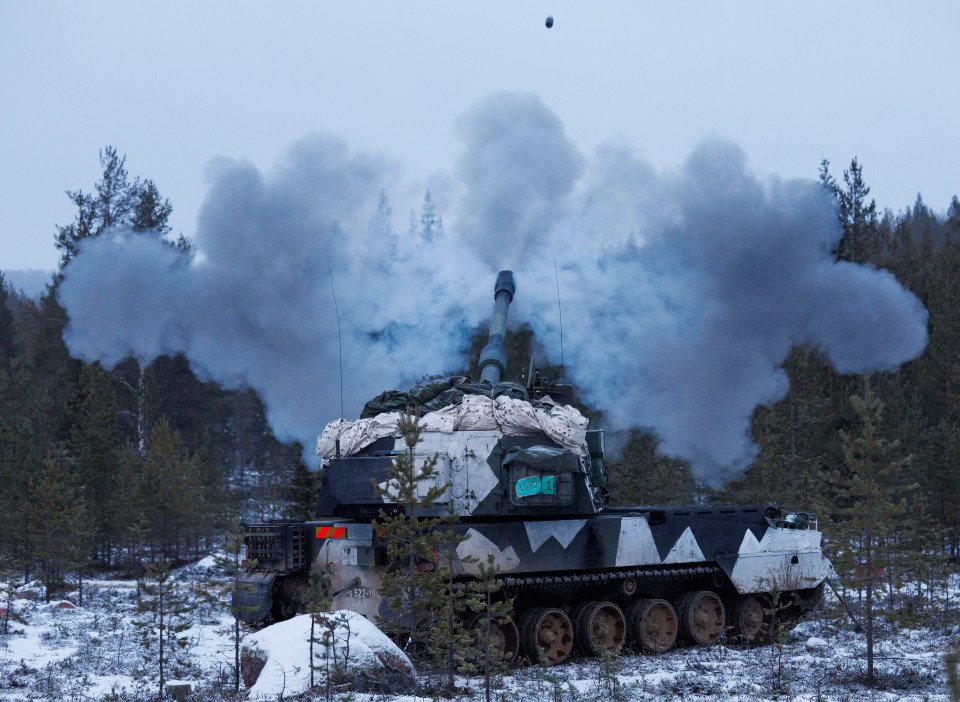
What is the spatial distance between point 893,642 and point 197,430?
39555 millimetres

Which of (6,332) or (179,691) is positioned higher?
(6,332)

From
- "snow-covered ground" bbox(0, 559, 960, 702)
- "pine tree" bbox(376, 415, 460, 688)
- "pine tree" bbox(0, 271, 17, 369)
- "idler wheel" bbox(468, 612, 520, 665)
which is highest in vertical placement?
"pine tree" bbox(0, 271, 17, 369)

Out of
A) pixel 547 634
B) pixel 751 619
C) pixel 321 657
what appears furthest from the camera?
pixel 751 619

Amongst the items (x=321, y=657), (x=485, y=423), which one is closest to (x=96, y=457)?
(x=485, y=423)

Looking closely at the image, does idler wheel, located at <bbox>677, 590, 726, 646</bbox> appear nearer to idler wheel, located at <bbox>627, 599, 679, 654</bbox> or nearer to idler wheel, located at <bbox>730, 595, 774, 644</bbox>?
idler wheel, located at <bbox>627, 599, 679, 654</bbox>

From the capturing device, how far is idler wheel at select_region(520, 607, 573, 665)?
50.8ft

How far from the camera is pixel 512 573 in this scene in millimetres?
15469

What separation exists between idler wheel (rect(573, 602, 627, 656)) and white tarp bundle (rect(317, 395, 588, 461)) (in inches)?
94.9

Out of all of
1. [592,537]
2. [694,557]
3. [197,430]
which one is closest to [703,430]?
[694,557]

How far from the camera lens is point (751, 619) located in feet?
61.9

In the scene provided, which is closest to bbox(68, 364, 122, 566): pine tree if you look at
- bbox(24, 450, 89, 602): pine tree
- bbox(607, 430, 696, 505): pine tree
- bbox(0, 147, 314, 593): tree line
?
bbox(0, 147, 314, 593): tree line

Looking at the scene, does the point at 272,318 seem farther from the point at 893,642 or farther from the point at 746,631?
the point at 893,642

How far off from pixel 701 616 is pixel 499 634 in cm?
460

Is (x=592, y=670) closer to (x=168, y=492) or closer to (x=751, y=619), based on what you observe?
(x=751, y=619)
